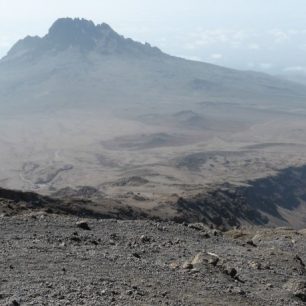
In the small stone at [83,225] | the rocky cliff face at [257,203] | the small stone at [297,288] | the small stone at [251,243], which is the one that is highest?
the small stone at [83,225]

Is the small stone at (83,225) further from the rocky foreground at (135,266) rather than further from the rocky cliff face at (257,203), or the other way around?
the rocky cliff face at (257,203)

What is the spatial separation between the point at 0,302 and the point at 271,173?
81016 millimetres

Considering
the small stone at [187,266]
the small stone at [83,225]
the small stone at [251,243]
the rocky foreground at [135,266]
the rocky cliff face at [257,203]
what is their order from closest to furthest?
the rocky foreground at [135,266]
the small stone at [187,266]
the small stone at [83,225]
the small stone at [251,243]
the rocky cliff face at [257,203]

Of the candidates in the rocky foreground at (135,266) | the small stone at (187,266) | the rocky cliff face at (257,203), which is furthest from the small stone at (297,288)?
the rocky cliff face at (257,203)

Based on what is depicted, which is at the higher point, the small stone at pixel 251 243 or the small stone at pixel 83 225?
the small stone at pixel 83 225

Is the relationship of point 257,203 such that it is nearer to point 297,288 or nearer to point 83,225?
point 83,225

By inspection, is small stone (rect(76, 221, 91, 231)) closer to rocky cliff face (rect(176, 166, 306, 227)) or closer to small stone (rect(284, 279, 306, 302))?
small stone (rect(284, 279, 306, 302))

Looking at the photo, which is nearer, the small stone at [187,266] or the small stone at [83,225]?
the small stone at [187,266]

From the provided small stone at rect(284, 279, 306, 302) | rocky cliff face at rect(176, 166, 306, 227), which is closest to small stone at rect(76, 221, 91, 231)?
small stone at rect(284, 279, 306, 302)

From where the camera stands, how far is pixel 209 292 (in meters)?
11.4

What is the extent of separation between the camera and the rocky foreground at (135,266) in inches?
407

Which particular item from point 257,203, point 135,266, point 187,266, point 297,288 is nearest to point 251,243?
point 297,288

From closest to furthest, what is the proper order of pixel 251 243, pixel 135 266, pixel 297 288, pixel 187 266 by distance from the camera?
pixel 135 266 → pixel 187 266 → pixel 297 288 → pixel 251 243

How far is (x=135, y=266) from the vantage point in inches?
479
